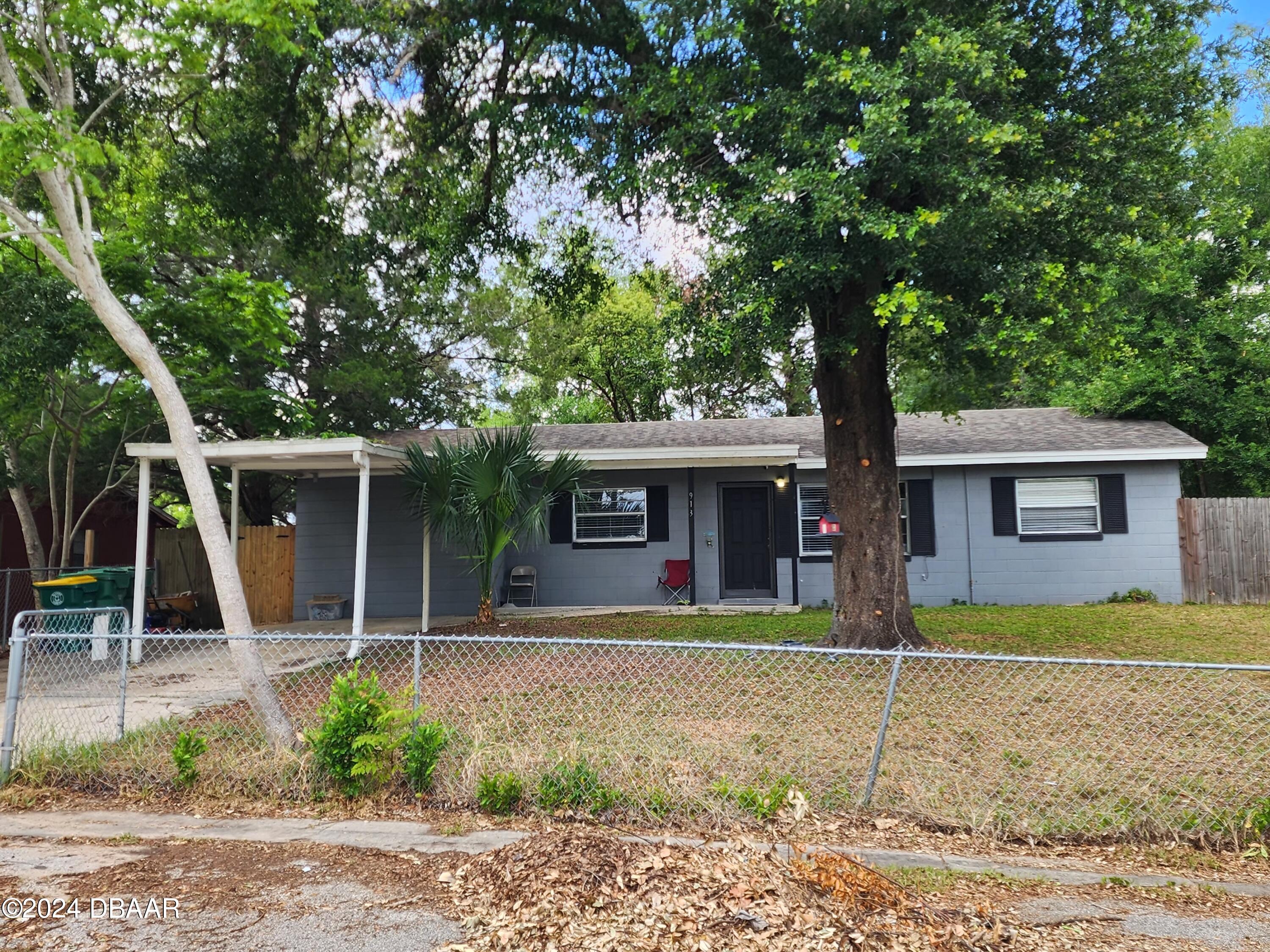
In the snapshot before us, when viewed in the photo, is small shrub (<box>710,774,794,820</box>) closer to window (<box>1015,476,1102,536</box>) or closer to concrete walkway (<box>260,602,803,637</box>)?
concrete walkway (<box>260,602,803,637</box>)

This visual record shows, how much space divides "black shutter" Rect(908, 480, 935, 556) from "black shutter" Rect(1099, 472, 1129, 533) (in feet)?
8.12

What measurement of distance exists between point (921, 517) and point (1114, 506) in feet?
9.19

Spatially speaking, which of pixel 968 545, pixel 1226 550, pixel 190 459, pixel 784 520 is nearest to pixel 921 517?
pixel 968 545

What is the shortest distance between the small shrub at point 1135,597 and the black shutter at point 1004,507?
1.66 metres

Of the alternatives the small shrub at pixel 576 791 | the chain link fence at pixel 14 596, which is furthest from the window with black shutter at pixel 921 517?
the chain link fence at pixel 14 596

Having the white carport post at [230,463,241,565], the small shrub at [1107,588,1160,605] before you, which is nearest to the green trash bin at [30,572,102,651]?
the white carport post at [230,463,241,565]

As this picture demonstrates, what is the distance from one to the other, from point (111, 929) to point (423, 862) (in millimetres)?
1148

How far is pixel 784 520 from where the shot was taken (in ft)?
41.4

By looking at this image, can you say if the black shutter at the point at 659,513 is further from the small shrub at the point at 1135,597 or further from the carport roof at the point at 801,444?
the small shrub at the point at 1135,597

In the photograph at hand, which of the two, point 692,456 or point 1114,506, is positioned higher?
point 692,456

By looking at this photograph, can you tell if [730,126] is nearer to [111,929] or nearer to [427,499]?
[427,499]

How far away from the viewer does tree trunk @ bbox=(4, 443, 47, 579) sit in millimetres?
14078

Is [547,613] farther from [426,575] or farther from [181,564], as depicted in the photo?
[181,564]

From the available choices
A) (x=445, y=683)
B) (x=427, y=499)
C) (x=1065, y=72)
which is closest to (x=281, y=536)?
(x=427, y=499)
